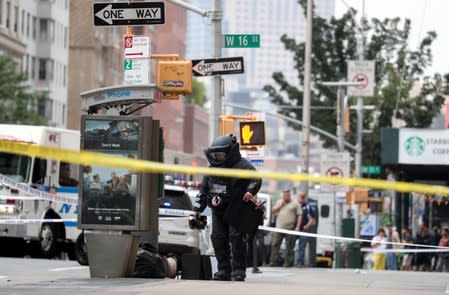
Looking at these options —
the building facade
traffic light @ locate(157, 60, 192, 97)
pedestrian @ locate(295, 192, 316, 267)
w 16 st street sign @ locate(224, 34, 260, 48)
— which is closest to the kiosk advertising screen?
traffic light @ locate(157, 60, 192, 97)

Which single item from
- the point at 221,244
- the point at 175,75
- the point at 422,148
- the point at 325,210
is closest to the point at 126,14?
the point at 175,75

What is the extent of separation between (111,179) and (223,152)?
1.39 m

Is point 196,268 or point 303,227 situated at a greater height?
point 196,268

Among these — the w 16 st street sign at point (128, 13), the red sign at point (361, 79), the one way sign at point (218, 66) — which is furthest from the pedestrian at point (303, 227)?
the red sign at point (361, 79)

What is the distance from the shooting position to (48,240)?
28.8 m

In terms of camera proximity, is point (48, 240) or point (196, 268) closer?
point (196, 268)

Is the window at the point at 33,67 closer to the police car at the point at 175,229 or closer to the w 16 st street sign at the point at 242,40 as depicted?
the police car at the point at 175,229

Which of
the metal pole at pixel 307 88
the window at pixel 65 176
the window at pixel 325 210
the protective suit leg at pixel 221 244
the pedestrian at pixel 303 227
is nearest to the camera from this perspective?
the protective suit leg at pixel 221 244

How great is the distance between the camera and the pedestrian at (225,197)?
16.2 meters

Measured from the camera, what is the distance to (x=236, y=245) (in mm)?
16359

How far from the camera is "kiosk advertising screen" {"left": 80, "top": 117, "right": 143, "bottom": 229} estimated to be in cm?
1631

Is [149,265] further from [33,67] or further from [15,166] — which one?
[33,67]

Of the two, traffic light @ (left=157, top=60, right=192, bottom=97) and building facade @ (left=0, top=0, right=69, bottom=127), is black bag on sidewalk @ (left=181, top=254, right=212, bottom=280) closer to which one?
traffic light @ (left=157, top=60, right=192, bottom=97)

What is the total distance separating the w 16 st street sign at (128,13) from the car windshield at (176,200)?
713cm
